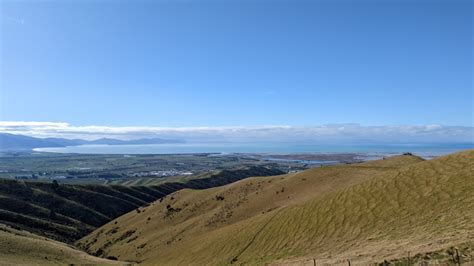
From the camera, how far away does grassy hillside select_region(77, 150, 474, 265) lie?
52.3 feet

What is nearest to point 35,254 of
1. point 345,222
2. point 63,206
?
point 345,222

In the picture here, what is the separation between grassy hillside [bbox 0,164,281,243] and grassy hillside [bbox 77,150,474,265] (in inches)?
1287

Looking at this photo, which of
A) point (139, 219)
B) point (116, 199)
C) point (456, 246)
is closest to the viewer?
point (456, 246)

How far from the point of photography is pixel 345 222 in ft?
71.9

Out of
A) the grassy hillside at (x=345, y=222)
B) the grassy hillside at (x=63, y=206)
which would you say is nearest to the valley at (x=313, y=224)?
the grassy hillside at (x=345, y=222)

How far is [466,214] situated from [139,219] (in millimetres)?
54348

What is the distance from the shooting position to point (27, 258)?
3094 cm

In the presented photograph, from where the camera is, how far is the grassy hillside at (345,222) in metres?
15.9

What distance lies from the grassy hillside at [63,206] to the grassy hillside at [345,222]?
32700mm

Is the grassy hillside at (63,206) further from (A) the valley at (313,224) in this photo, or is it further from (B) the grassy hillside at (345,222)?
(B) the grassy hillside at (345,222)

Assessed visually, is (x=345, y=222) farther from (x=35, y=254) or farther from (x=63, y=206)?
(x=63, y=206)

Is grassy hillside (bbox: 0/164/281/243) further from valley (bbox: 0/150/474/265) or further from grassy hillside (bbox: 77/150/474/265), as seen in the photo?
grassy hillside (bbox: 77/150/474/265)

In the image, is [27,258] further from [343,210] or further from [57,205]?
[57,205]

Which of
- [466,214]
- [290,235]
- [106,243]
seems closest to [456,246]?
[466,214]
